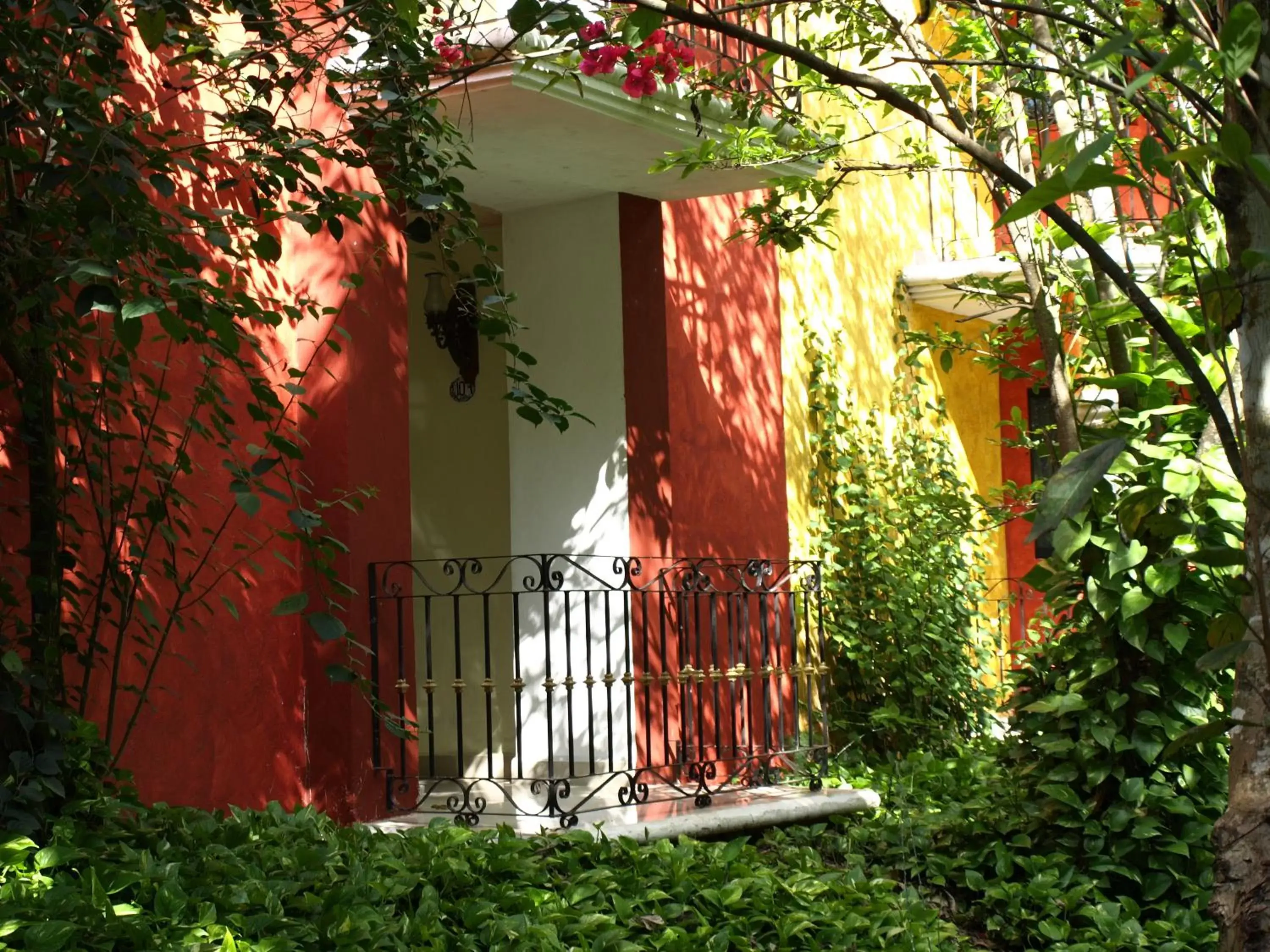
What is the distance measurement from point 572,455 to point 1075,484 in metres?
6.11

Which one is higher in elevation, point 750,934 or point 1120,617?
point 1120,617

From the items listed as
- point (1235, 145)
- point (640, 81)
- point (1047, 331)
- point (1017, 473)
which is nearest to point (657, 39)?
point (640, 81)

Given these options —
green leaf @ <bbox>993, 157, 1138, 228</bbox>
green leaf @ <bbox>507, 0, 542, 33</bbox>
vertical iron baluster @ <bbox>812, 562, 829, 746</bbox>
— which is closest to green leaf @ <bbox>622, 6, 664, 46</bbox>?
green leaf @ <bbox>507, 0, 542, 33</bbox>

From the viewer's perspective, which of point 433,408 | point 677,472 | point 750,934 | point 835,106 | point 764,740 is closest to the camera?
point 750,934

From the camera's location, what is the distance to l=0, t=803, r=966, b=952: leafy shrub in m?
3.83

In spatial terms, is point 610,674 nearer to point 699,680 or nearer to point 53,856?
point 699,680

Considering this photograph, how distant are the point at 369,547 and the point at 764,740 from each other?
2.44m

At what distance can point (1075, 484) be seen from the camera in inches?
72.7

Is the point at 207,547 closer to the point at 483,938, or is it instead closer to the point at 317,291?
the point at 317,291

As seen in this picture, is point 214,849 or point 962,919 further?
point 962,919

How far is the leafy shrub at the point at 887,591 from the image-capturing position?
9.16 metres

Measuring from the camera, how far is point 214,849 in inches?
177

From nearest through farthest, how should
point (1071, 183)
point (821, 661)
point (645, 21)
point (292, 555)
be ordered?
point (1071, 183)
point (645, 21)
point (292, 555)
point (821, 661)

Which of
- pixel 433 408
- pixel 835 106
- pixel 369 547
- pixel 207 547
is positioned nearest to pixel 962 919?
pixel 369 547
